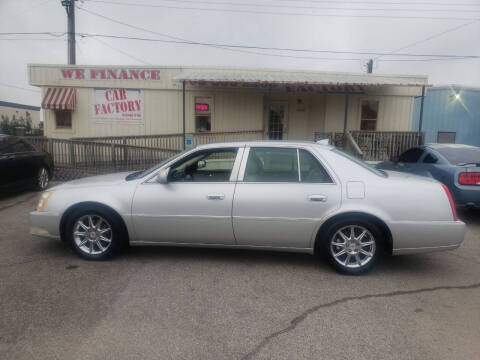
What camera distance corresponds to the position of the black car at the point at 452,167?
600 centimetres

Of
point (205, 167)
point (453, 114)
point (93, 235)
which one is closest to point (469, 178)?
point (205, 167)

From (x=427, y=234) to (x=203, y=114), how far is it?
37.8 feet

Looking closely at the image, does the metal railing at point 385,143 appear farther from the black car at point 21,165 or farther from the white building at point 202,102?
the black car at point 21,165

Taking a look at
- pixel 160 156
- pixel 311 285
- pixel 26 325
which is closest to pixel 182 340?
pixel 26 325

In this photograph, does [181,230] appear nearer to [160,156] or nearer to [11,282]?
[11,282]

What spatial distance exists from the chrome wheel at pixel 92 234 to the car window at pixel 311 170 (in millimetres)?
2422

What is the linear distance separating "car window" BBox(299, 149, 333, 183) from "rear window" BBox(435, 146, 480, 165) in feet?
12.1

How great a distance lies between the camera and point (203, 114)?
14375 millimetres

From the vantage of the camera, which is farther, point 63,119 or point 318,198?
point 63,119

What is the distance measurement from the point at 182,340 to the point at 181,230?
1.62 meters

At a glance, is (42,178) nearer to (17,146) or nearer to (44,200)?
(17,146)

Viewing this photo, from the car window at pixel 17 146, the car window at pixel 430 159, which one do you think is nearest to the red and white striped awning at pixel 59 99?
the car window at pixel 17 146

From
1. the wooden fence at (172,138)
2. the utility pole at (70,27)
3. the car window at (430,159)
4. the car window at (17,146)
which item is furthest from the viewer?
the utility pole at (70,27)

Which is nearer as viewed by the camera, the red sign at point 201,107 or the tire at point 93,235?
the tire at point 93,235
